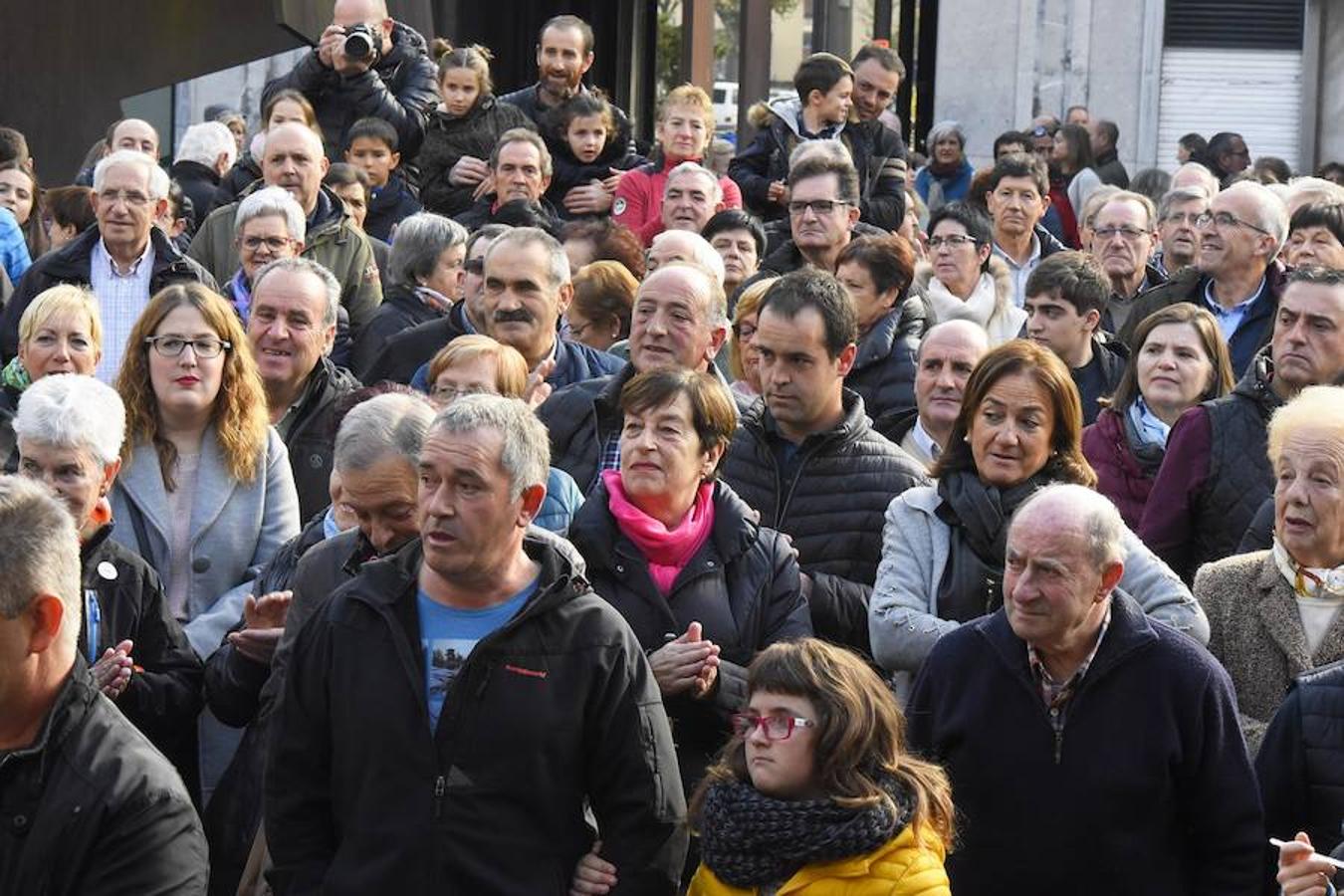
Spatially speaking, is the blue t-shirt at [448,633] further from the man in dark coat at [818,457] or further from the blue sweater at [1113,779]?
the man in dark coat at [818,457]

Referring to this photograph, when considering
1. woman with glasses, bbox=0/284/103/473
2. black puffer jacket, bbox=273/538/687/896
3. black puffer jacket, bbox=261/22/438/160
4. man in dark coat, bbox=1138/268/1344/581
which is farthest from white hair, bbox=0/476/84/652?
black puffer jacket, bbox=261/22/438/160

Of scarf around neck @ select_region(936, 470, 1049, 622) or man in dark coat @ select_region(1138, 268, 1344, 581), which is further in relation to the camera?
man in dark coat @ select_region(1138, 268, 1344, 581)

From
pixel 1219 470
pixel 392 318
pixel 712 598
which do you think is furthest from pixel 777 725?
pixel 392 318

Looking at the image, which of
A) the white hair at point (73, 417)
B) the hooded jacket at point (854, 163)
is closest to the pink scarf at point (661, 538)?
the white hair at point (73, 417)

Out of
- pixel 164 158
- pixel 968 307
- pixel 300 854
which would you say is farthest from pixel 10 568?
pixel 164 158

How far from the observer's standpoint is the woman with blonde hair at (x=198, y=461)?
6922 mm

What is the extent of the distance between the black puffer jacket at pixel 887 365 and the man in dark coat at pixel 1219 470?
4.18 ft

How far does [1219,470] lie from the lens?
737cm

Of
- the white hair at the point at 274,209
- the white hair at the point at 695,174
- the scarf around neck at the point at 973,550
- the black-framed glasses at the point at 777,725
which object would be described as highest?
the white hair at the point at 695,174

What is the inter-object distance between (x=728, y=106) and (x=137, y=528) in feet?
58.4

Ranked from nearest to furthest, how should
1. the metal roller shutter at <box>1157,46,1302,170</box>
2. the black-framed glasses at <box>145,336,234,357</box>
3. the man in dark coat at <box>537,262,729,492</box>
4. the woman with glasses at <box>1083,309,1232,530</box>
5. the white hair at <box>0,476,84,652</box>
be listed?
the white hair at <box>0,476,84,652</box> → the black-framed glasses at <box>145,336,234,357</box> → the man in dark coat at <box>537,262,729,492</box> → the woman with glasses at <box>1083,309,1232,530</box> → the metal roller shutter at <box>1157,46,1302,170</box>

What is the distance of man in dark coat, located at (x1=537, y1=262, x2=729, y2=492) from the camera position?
7.33 metres

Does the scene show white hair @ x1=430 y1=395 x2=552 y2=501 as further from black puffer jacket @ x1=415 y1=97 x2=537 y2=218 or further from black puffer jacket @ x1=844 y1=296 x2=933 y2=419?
black puffer jacket @ x1=415 y1=97 x2=537 y2=218

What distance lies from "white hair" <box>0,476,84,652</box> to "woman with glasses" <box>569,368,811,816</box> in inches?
74.3
